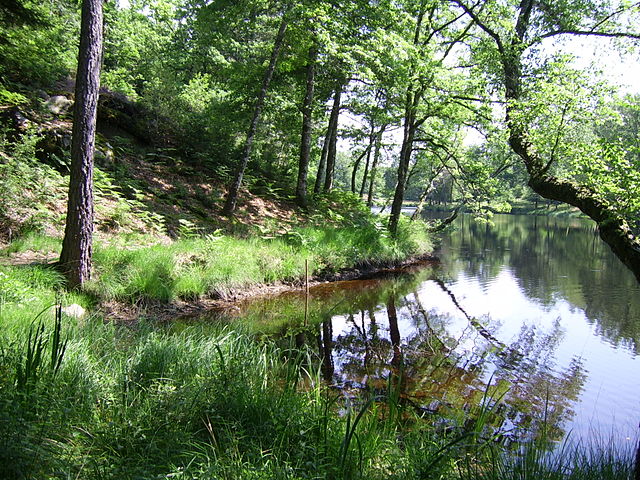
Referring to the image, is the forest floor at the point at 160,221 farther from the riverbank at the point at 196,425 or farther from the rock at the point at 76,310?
the riverbank at the point at 196,425

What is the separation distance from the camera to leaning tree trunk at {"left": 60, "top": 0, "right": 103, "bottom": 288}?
6.00m

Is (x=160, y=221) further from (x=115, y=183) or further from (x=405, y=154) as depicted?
(x=405, y=154)

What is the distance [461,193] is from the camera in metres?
14.8

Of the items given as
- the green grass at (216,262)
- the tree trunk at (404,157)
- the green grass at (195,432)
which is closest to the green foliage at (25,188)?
the green grass at (216,262)

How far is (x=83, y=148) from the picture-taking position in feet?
20.3

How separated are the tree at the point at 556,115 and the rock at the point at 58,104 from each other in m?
11.6

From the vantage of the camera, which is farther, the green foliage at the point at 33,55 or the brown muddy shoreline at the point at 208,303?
the green foliage at the point at 33,55

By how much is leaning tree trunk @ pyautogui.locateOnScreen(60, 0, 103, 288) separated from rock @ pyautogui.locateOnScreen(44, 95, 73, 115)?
259 inches

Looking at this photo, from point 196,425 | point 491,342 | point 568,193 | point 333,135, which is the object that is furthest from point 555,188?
point 333,135

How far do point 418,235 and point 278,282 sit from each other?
9028 mm

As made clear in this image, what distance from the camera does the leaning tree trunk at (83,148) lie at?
6000 mm

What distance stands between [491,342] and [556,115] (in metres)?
4.25

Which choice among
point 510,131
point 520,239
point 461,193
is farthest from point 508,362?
point 520,239

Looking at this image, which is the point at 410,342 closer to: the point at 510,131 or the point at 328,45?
the point at 510,131
